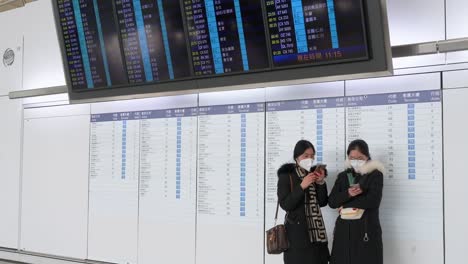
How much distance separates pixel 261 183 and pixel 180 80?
98 cm

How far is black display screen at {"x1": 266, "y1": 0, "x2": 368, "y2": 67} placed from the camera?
9.74 ft

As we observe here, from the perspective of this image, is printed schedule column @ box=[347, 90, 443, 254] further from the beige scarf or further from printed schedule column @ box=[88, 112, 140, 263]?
printed schedule column @ box=[88, 112, 140, 263]

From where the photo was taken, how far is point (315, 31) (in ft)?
10.1

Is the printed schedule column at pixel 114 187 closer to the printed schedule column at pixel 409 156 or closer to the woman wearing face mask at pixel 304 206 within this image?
the woman wearing face mask at pixel 304 206

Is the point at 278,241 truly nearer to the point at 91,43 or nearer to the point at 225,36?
the point at 225,36

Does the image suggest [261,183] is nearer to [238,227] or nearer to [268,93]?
[238,227]

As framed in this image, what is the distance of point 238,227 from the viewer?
12.3 ft

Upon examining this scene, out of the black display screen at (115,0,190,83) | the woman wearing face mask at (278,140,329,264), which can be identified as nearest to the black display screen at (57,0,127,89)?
the black display screen at (115,0,190,83)

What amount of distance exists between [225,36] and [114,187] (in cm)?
183

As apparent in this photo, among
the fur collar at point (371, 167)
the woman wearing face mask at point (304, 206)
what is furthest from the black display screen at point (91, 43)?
the fur collar at point (371, 167)

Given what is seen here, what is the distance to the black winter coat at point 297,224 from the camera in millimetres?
2980

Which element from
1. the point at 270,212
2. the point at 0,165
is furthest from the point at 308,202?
the point at 0,165

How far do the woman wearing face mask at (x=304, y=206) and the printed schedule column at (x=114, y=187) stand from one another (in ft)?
5.63

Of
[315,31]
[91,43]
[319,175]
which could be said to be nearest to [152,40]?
[91,43]
